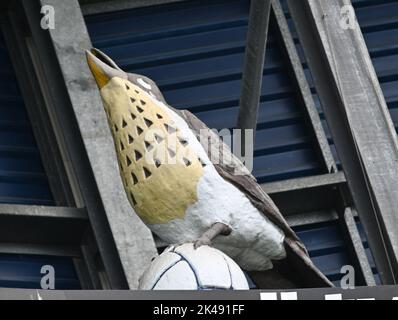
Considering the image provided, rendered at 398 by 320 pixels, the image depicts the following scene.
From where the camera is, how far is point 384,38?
17.9 meters

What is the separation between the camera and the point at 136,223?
15.2 m

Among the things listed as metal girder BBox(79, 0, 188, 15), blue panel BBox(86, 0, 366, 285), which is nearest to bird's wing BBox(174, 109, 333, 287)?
blue panel BBox(86, 0, 366, 285)

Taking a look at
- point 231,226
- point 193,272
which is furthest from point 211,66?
point 193,272

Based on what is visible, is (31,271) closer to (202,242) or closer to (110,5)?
(110,5)

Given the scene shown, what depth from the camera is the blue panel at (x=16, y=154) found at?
16.3 meters

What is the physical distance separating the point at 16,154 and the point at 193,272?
5.55 metres

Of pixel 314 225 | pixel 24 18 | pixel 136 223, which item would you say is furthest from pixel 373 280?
pixel 24 18

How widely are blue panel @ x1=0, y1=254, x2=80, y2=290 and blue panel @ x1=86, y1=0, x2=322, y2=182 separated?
192cm

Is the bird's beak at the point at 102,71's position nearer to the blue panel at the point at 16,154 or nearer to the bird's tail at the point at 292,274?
the bird's tail at the point at 292,274

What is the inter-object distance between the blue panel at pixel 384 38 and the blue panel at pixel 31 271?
10.9 feet

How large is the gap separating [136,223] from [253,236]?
3.31m
